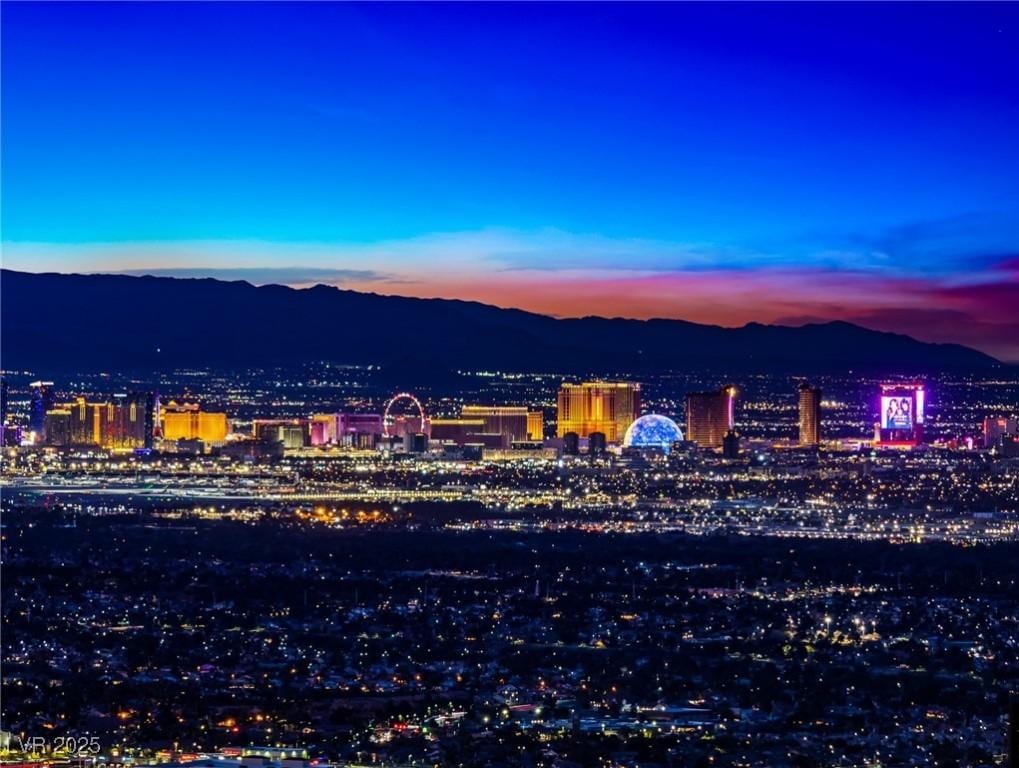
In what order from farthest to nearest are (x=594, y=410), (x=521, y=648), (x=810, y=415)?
(x=594, y=410) < (x=810, y=415) < (x=521, y=648)

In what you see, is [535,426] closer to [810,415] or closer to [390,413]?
[390,413]

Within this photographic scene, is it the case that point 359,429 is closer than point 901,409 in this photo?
Yes

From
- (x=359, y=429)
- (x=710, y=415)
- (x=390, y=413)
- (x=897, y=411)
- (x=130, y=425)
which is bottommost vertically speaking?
(x=359, y=429)

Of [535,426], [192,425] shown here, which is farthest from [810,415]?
[192,425]

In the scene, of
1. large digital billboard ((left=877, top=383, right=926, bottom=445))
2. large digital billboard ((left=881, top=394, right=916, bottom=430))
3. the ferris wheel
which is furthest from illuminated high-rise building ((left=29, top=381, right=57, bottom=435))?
large digital billboard ((left=881, top=394, right=916, bottom=430))

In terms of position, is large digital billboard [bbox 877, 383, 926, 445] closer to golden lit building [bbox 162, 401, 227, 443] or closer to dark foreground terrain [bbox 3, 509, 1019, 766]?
golden lit building [bbox 162, 401, 227, 443]

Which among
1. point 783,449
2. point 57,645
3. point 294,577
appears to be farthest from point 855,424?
point 57,645
